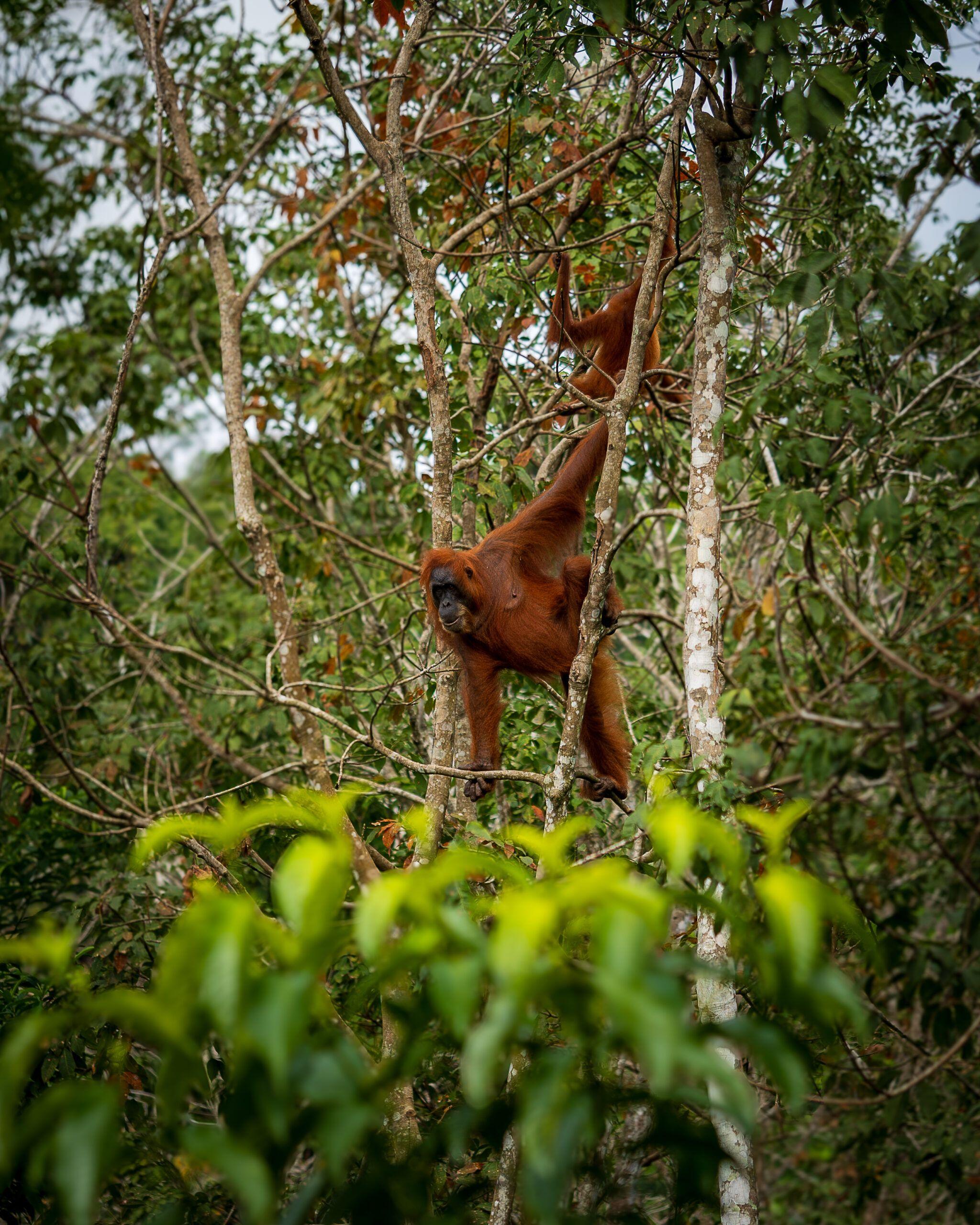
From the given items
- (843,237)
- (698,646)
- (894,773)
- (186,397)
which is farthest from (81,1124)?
(186,397)

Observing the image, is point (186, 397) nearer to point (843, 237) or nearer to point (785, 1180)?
point (843, 237)

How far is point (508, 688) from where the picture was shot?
604cm

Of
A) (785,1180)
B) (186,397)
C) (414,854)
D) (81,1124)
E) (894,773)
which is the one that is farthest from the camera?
(186,397)

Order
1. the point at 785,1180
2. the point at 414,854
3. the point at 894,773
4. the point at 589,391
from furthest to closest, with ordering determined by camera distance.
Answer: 1. the point at 785,1180
2. the point at 894,773
3. the point at 589,391
4. the point at 414,854

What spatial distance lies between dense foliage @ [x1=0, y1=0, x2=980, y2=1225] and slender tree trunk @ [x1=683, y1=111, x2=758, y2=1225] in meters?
0.18

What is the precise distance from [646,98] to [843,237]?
2.41 meters

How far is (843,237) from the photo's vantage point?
6.28 metres

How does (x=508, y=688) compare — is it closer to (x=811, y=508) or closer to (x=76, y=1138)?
(x=811, y=508)

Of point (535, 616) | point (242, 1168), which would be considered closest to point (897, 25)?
point (535, 616)

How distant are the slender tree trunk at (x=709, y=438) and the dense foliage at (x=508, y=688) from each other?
0.59ft

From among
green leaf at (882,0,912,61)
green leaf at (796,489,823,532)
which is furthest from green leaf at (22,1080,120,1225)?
green leaf at (882,0,912,61)

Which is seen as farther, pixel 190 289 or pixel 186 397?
pixel 186 397

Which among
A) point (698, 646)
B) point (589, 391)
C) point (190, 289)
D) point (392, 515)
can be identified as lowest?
point (698, 646)

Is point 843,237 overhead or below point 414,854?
overhead
